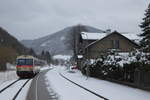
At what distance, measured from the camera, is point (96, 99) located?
1522 cm

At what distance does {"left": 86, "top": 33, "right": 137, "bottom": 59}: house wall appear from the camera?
2340 inches

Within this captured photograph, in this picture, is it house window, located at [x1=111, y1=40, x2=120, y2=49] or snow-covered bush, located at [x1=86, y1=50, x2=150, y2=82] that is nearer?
snow-covered bush, located at [x1=86, y1=50, x2=150, y2=82]

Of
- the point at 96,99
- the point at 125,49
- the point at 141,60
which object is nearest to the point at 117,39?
the point at 125,49

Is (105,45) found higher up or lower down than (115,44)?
lower down

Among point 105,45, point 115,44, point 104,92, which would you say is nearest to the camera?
point 104,92

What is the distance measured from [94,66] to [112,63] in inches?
341

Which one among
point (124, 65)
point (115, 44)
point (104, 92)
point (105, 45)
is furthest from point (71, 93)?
point (115, 44)

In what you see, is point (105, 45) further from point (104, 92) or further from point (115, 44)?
point (104, 92)

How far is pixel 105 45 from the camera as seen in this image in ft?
196

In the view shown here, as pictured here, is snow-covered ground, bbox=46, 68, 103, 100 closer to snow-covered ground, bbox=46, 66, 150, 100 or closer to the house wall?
snow-covered ground, bbox=46, 66, 150, 100

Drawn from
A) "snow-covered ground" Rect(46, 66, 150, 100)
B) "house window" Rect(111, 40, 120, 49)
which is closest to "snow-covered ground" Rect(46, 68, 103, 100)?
"snow-covered ground" Rect(46, 66, 150, 100)

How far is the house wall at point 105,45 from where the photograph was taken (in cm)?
5944

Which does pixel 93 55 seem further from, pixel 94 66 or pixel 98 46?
pixel 94 66

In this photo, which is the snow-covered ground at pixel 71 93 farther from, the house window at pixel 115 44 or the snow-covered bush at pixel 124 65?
the house window at pixel 115 44
